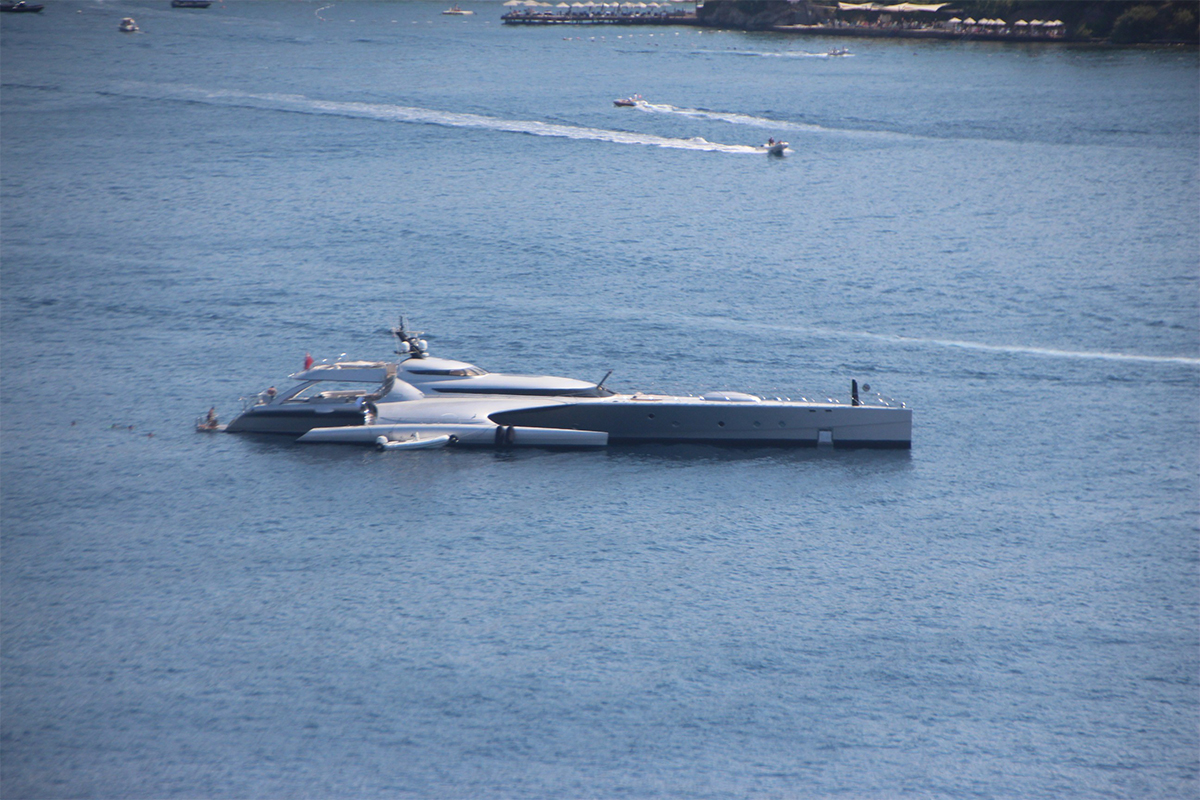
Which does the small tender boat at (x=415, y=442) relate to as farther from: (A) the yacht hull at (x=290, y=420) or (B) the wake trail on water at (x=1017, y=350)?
(B) the wake trail on water at (x=1017, y=350)

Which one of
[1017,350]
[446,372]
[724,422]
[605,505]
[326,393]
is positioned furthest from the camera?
[1017,350]

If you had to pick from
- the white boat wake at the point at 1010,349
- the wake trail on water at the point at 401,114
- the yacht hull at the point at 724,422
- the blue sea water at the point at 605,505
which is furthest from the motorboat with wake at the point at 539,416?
the wake trail on water at the point at 401,114

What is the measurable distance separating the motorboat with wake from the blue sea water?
4.17ft

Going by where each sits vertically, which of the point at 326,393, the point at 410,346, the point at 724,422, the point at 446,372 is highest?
the point at 410,346

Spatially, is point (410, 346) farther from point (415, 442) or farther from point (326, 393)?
point (415, 442)

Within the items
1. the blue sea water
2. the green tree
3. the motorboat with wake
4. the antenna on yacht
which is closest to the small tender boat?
the motorboat with wake

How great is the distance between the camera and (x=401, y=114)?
141500 millimetres

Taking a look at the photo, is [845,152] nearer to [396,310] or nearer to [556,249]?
[556,249]

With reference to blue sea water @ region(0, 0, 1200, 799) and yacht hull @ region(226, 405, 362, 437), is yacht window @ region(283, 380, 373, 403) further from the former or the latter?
blue sea water @ region(0, 0, 1200, 799)

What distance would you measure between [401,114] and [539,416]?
94879 millimetres

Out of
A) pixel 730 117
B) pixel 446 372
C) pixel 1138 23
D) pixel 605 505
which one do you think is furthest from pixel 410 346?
pixel 1138 23

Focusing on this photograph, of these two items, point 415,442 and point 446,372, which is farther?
point 446,372

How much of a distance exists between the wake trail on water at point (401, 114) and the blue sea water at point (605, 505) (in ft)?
60.5

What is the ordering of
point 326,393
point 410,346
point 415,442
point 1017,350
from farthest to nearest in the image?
1. point 1017,350
2. point 326,393
3. point 410,346
4. point 415,442
